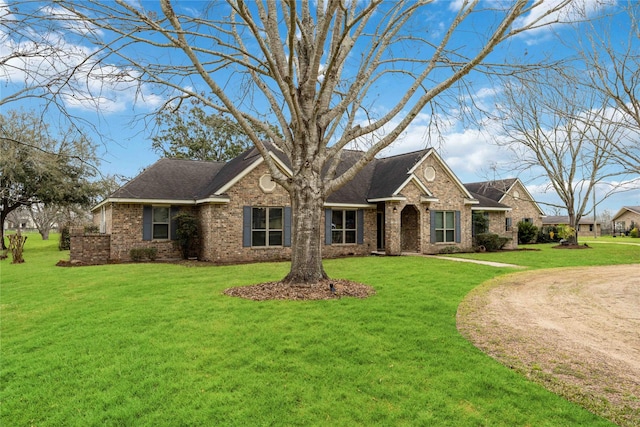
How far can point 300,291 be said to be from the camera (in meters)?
9.15

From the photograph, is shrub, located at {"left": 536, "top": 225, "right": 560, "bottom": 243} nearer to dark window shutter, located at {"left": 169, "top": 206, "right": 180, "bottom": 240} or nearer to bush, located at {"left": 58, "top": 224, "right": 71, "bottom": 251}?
dark window shutter, located at {"left": 169, "top": 206, "right": 180, "bottom": 240}

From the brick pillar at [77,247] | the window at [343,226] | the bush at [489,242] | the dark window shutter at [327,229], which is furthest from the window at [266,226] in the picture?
the bush at [489,242]

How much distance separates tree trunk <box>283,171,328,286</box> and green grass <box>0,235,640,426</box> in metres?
1.54

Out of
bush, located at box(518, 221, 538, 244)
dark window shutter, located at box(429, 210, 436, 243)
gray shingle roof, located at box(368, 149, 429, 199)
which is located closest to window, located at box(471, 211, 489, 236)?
dark window shutter, located at box(429, 210, 436, 243)

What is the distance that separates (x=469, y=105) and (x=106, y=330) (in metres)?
9.84

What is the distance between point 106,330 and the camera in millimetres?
6703

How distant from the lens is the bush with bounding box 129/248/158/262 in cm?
1722

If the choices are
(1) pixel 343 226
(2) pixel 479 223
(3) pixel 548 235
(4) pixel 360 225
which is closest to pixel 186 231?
(1) pixel 343 226

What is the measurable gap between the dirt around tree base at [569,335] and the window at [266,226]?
395 inches

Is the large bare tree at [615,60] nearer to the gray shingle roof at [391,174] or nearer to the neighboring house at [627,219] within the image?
the gray shingle roof at [391,174]

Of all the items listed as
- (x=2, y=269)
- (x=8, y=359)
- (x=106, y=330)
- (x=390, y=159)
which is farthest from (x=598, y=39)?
(x=2, y=269)

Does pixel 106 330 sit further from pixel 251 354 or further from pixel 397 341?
pixel 397 341

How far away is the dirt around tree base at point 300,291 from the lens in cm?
877

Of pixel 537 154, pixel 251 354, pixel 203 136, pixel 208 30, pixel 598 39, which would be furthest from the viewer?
pixel 203 136
